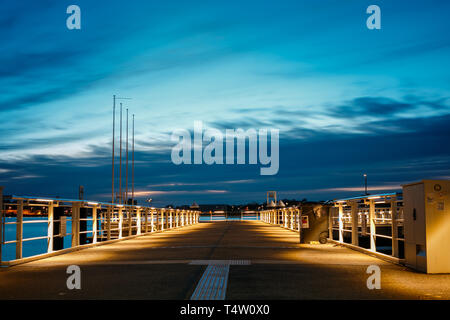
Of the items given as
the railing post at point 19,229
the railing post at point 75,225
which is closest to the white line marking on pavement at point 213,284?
the railing post at point 19,229

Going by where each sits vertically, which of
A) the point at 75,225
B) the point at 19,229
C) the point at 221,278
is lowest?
the point at 221,278

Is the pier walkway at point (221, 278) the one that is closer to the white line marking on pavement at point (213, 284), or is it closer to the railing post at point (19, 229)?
the white line marking on pavement at point (213, 284)

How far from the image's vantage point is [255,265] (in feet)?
34.6

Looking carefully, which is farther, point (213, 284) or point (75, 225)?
point (75, 225)

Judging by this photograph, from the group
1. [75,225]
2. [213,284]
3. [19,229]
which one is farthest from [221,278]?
[75,225]

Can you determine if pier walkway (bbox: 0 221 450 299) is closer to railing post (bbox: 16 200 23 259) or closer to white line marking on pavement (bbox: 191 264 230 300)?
white line marking on pavement (bbox: 191 264 230 300)

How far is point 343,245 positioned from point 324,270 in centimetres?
703

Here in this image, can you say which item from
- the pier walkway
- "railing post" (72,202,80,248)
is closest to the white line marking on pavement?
the pier walkway

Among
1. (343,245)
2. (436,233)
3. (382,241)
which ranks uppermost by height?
(436,233)

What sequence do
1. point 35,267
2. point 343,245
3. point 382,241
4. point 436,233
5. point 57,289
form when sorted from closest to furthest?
1. point 57,289
2. point 436,233
3. point 35,267
4. point 343,245
5. point 382,241

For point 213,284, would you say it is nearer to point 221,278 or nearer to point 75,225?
point 221,278
